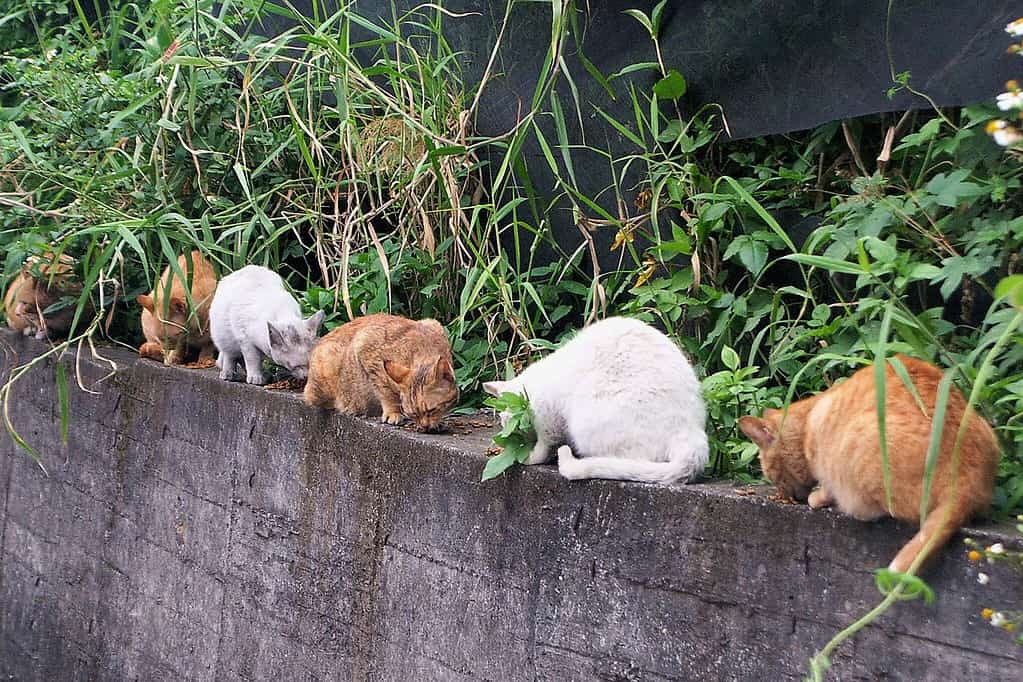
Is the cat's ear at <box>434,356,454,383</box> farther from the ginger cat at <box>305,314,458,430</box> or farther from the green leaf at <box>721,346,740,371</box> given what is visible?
the green leaf at <box>721,346,740,371</box>

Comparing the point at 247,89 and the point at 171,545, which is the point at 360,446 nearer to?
the point at 171,545

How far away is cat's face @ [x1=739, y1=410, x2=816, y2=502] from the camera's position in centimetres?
269

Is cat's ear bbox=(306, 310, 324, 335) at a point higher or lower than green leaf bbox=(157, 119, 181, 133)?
lower

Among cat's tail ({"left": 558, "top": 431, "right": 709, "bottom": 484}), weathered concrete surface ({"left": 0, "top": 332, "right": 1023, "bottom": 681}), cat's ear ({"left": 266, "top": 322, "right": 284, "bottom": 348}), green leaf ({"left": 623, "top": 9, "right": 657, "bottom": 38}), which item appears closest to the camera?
weathered concrete surface ({"left": 0, "top": 332, "right": 1023, "bottom": 681})

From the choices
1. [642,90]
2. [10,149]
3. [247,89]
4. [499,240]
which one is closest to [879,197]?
[642,90]

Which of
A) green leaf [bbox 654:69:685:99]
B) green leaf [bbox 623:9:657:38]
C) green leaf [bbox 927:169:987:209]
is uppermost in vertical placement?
green leaf [bbox 623:9:657:38]

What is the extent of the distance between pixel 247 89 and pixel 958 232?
3360mm

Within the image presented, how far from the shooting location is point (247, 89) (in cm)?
524

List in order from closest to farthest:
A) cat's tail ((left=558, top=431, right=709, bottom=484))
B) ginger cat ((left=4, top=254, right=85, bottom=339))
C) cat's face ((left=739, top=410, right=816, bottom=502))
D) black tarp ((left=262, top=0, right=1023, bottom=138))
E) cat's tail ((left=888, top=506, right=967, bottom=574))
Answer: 1. cat's tail ((left=888, top=506, right=967, bottom=574))
2. cat's face ((left=739, top=410, right=816, bottom=502))
3. cat's tail ((left=558, top=431, right=709, bottom=484))
4. black tarp ((left=262, top=0, right=1023, bottom=138))
5. ginger cat ((left=4, top=254, right=85, bottom=339))

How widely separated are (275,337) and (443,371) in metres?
0.95

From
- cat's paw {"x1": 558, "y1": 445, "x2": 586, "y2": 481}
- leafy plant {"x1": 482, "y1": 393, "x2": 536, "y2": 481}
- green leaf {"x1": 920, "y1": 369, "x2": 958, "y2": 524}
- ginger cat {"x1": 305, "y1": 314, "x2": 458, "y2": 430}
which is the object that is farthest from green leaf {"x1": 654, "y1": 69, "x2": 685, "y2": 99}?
green leaf {"x1": 920, "y1": 369, "x2": 958, "y2": 524}

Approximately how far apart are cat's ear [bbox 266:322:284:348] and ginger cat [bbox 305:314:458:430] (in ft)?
0.94

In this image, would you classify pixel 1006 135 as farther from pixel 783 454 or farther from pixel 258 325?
pixel 258 325

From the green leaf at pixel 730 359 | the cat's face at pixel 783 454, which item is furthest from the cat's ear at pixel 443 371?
the cat's face at pixel 783 454
